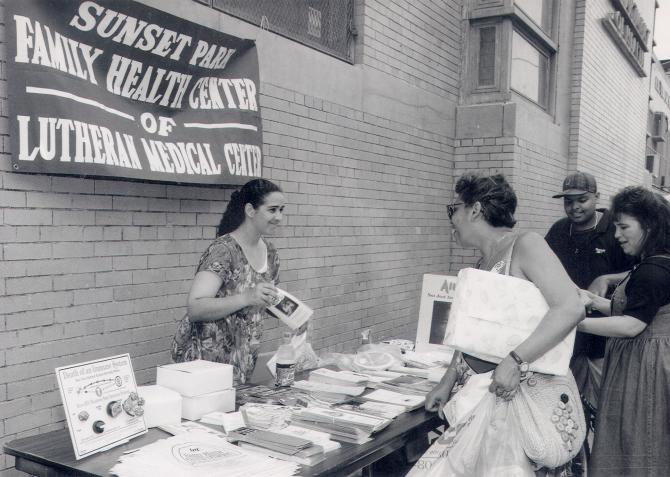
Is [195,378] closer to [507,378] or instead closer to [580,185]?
[507,378]

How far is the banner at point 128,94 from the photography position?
10.2 feet

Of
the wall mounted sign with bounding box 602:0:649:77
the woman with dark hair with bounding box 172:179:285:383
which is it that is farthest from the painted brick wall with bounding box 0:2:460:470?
the wall mounted sign with bounding box 602:0:649:77

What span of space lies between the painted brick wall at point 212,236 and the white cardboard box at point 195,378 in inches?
39.9

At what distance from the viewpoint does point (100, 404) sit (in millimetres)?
2373

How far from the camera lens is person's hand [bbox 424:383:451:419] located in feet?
9.89

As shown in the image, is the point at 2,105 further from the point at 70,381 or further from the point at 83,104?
the point at 70,381

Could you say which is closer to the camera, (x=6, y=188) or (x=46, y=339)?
(x=6, y=188)

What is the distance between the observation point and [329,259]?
581 cm

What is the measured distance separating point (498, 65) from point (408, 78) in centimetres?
154

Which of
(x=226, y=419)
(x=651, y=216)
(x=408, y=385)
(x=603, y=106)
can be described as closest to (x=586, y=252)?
(x=651, y=216)

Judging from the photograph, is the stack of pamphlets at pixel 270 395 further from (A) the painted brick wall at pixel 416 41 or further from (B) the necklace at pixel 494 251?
(A) the painted brick wall at pixel 416 41

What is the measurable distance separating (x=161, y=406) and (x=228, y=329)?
848 mm

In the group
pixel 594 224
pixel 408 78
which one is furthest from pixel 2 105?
pixel 408 78

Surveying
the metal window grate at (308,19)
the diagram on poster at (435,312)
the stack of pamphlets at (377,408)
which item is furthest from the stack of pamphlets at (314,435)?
the metal window grate at (308,19)
